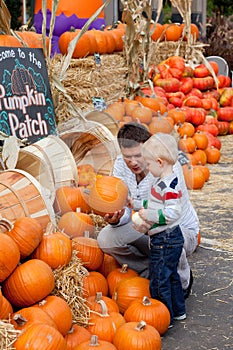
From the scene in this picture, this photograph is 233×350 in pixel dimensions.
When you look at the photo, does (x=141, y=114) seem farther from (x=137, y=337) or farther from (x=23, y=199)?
(x=137, y=337)

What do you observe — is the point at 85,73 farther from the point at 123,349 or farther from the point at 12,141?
the point at 123,349

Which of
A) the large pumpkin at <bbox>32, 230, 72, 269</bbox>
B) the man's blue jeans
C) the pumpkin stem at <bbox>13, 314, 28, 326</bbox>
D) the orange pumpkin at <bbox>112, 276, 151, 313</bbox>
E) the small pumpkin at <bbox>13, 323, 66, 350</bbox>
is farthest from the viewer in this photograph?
the orange pumpkin at <bbox>112, 276, 151, 313</bbox>

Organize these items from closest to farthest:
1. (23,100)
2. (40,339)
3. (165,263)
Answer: (40,339)
(165,263)
(23,100)

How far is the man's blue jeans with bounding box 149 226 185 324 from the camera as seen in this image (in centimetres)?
354

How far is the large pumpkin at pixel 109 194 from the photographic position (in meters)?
3.54

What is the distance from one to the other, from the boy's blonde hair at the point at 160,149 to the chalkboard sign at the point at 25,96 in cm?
175

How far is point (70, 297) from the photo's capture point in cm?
340

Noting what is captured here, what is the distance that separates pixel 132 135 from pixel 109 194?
1.22ft

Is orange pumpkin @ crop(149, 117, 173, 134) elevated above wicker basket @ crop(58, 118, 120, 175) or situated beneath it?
elevated above

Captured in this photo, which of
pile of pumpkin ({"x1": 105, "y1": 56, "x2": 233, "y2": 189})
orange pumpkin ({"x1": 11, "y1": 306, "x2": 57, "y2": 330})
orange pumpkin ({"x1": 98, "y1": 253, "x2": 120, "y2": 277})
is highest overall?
orange pumpkin ({"x1": 11, "y1": 306, "x2": 57, "y2": 330})

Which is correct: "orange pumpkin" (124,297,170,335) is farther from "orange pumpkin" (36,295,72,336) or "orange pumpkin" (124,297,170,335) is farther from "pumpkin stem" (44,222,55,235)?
"pumpkin stem" (44,222,55,235)

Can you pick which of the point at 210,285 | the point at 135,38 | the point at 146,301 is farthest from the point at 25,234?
the point at 135,38

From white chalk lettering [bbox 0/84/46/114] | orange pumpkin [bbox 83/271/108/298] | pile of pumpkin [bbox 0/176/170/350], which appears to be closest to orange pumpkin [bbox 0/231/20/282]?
pile of pumpkin [bbox 0/176/170/350]

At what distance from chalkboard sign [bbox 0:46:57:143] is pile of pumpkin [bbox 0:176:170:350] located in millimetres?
1299
